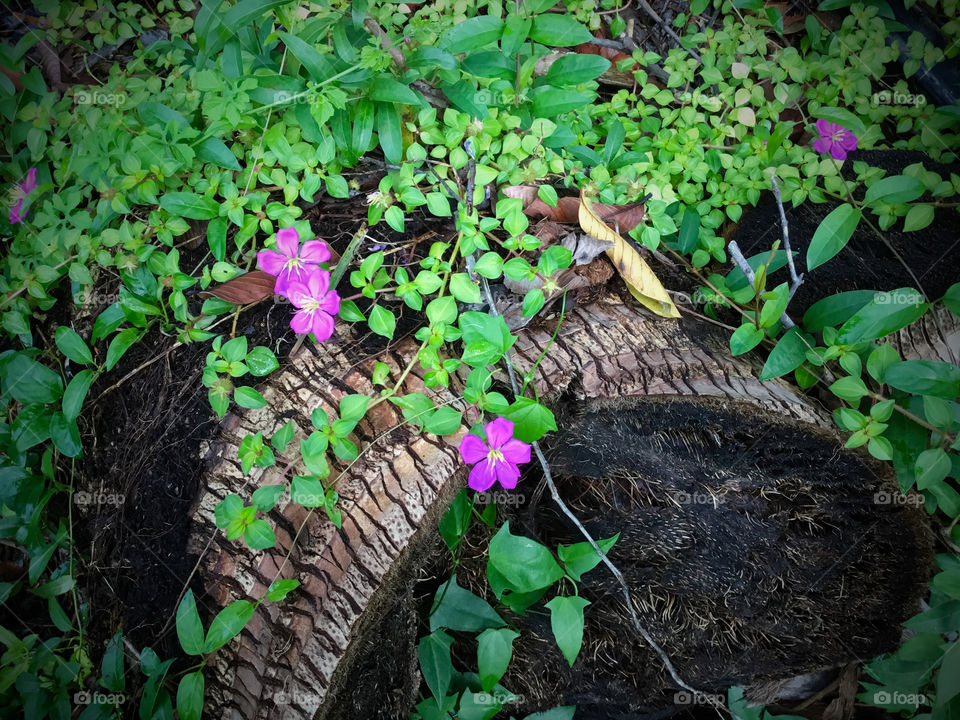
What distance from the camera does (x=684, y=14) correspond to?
7.20 feet

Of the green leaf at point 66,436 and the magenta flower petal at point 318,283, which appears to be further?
the green leaf at point 66,436

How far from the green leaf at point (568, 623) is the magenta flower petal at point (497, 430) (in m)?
0.35

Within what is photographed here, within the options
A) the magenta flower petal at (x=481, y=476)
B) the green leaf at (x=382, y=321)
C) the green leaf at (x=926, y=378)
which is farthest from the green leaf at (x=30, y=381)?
the green leaf at (x=926, y=378)

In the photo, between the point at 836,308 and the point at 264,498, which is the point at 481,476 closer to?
the point at 264,498

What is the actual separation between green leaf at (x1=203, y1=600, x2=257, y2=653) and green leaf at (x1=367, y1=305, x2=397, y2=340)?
24.4 inches

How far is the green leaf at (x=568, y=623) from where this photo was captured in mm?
1217

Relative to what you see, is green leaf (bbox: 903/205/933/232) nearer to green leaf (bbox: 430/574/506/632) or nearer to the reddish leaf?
the reddish leaf

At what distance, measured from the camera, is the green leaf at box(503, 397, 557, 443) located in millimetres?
1198

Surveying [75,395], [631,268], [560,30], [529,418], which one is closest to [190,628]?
[75,395]

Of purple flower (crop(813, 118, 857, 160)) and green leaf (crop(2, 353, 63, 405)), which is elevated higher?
purple flower (crop(813, 118, 857, 160))

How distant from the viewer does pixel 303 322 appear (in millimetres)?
1292

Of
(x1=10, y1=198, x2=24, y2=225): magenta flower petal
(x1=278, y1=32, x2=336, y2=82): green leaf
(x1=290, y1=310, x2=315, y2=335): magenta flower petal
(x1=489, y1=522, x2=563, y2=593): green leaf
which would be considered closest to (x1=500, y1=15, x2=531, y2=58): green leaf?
(x1=278, y1=32, x2=336, y2=82): green leaf

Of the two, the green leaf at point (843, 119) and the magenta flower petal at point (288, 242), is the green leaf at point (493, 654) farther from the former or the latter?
the green leaf at point (843, 119)

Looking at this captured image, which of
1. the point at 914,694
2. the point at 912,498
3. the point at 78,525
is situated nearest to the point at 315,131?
the point at 78,525
